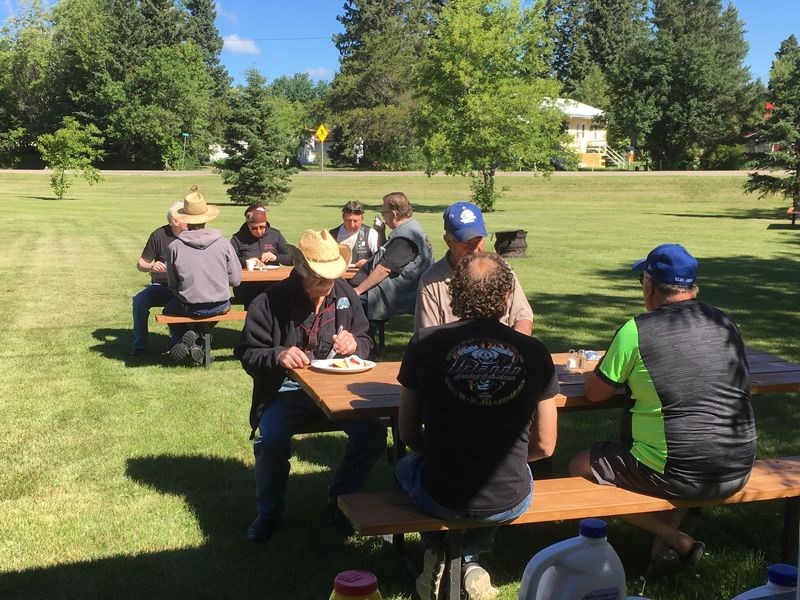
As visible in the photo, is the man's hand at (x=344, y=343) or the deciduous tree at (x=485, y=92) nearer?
the man's hand at (x=344, y=343)

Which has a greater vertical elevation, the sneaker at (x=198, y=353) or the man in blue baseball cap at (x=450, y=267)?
the man in blue baseball cap at (x=450, y=267)

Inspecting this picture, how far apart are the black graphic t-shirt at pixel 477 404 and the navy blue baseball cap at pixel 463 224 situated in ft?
5.27

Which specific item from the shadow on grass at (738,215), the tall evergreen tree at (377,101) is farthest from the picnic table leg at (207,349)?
the tall evergreen tree at (377,101)

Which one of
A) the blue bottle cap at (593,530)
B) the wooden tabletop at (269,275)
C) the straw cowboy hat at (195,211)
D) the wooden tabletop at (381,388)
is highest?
the straw cowboy hat at (195,211)

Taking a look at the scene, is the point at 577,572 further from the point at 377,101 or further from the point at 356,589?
the point at 377,101

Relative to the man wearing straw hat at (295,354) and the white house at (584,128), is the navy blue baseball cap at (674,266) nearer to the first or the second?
the man wearing straw hat at (295,354)

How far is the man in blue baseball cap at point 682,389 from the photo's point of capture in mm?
3619

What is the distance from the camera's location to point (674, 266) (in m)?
3.72

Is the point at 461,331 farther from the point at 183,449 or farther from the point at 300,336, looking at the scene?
the point at 183,449

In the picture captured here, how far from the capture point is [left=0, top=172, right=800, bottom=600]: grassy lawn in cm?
405

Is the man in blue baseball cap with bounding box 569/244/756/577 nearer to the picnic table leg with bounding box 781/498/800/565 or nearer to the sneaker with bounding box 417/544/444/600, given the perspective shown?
the picnic table leg with bounding box 781/498/800/565

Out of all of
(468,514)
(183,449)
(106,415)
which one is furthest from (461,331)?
(106,415)

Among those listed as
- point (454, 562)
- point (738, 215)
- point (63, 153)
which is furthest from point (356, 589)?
point (63, 153)

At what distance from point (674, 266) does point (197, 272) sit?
5361mm
